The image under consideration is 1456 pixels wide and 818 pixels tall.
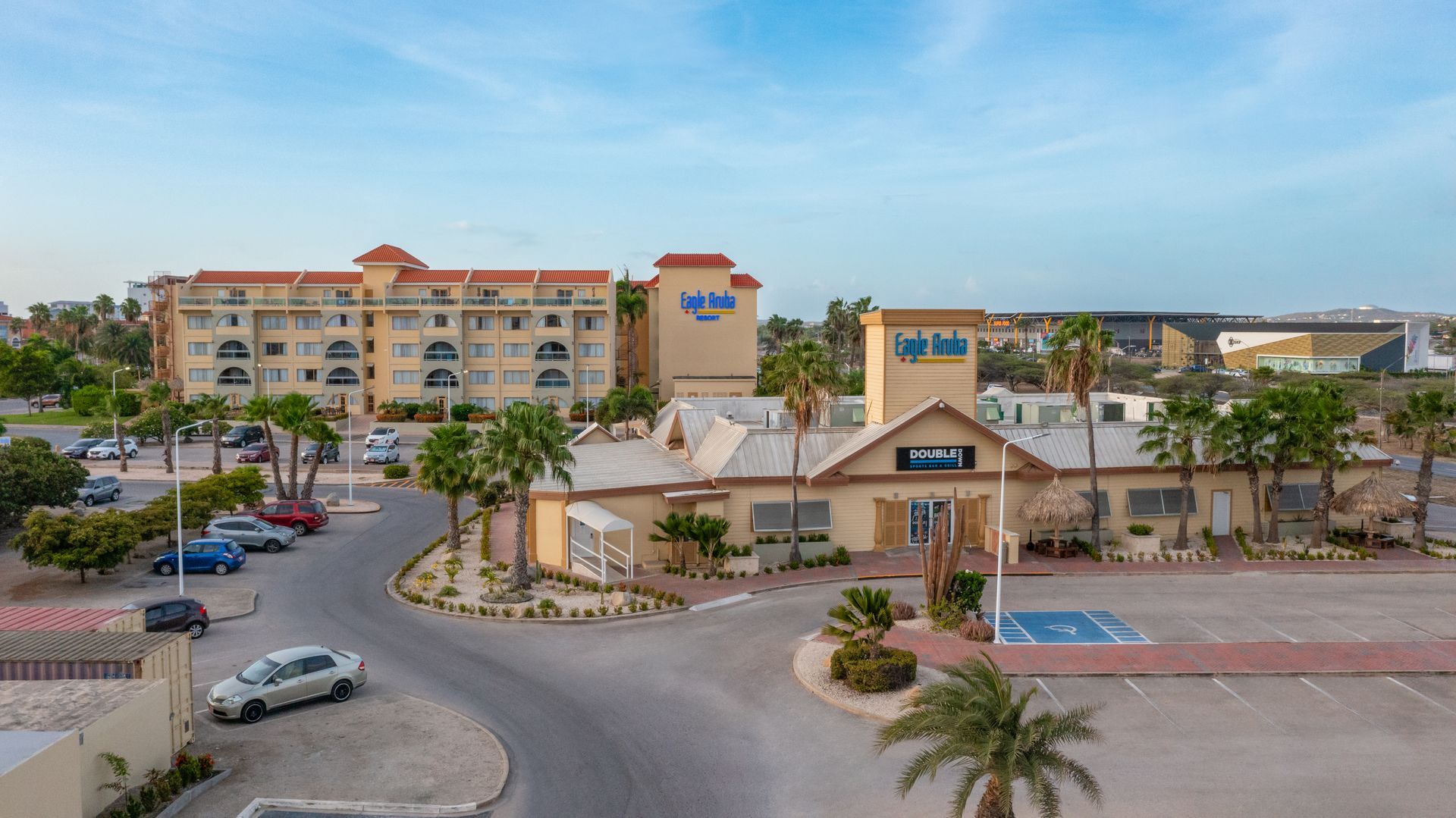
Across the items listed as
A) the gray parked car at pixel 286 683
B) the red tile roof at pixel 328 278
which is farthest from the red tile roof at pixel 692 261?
the gray parked car at pixel 286 683

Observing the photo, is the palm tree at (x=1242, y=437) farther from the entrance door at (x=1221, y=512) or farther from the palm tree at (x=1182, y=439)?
the entrance door at (x=1221, y=512)

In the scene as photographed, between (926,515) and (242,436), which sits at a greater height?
(242,436)

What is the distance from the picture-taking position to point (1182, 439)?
39.6 meters

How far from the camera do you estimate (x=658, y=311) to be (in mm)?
96062

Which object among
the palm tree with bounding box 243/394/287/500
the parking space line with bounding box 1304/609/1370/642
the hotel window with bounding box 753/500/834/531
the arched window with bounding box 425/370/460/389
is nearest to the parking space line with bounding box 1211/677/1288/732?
the parking space line with bounding box 1304/609/1370/642

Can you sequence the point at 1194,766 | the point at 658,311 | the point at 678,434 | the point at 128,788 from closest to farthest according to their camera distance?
the point at 128,788 < the point at 1194,766 < the point at 678,434 < the point at 658,311

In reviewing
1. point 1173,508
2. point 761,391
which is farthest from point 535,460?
point 761,391

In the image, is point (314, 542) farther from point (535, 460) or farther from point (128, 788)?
point (128, 788)

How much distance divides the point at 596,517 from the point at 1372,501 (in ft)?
110

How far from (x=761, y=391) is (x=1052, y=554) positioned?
4959 cm

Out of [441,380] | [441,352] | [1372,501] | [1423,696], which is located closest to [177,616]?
[1423,696]

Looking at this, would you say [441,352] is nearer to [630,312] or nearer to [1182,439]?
[630,312]

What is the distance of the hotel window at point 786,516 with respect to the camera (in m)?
38.1

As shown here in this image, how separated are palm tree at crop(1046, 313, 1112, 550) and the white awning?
62.9ft
